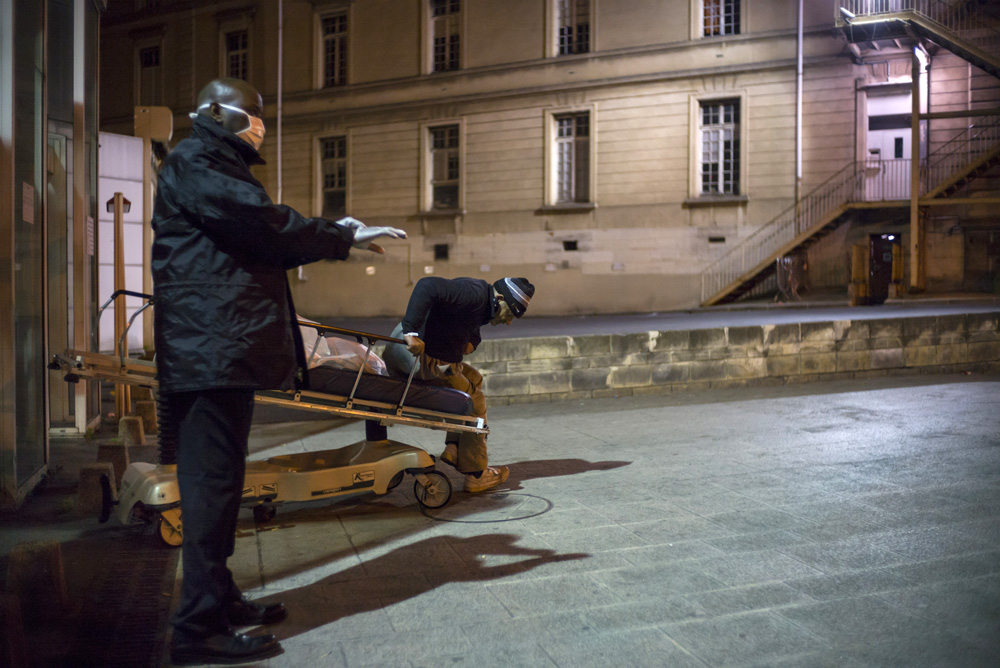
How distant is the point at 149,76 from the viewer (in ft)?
116

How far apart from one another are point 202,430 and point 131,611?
1.14 metres

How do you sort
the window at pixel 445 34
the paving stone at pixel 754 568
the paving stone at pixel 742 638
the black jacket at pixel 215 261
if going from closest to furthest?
the black jacket at pixel 215 261, the paving stone at pixel 742 638, the paving stone at pixel 754 568, the window at pixel 445 34

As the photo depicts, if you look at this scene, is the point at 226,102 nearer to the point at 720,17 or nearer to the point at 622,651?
the point at 622,651

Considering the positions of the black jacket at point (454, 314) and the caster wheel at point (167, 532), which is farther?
the black jacket at point (454, 314)

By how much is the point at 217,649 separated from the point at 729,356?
30.5ft

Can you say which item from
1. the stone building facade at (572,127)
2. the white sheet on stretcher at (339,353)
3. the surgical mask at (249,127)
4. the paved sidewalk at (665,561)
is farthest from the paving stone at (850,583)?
the stone building facade at (572,127)

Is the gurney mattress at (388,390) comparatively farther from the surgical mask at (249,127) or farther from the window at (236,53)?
the window at (236,53)

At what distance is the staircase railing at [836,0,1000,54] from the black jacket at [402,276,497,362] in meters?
21.5

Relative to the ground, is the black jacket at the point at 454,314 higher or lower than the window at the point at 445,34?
lower

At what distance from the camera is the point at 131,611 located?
362cm

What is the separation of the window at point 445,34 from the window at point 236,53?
26.8 ft

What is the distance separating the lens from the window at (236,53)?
1310 inches

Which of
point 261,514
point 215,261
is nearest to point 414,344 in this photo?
point 261,514

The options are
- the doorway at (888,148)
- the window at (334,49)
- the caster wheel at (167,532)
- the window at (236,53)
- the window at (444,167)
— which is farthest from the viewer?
the window at (236,53)
